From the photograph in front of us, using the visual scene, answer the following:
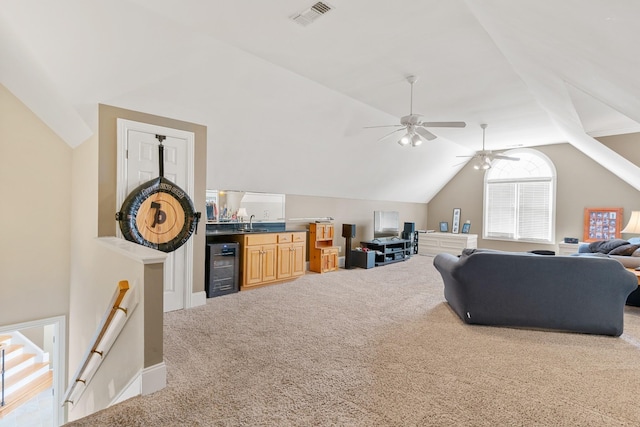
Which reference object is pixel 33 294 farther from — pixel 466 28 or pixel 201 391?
pixel 466 28

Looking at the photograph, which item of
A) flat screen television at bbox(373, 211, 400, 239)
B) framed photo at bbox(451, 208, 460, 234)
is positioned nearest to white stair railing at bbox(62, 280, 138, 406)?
flat screen television at bbox(373, 211, 400, 239)

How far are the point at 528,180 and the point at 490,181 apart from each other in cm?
89

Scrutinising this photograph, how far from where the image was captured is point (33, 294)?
3.85 meters

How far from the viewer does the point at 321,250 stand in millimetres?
6258

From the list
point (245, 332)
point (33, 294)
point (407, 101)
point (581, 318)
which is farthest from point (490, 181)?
point (33, 294)

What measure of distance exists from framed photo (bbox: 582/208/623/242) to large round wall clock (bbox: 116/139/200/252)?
27.2 ft

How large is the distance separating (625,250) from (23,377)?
32.4 ft

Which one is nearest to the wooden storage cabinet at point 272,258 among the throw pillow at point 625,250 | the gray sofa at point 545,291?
the gray sofa at point 545,291

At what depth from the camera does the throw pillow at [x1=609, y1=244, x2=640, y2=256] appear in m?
4.50

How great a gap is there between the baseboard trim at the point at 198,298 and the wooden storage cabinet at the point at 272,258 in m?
0.79

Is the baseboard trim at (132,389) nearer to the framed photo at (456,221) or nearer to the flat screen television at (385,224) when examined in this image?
the flat screen television at (385,224)

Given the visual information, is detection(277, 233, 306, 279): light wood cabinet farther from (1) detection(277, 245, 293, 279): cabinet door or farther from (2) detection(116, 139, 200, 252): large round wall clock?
(2) detection(116, 139, 200, 252): large round wall clock

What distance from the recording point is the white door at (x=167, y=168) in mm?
3438

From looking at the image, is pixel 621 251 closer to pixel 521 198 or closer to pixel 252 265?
pixel 521 198
